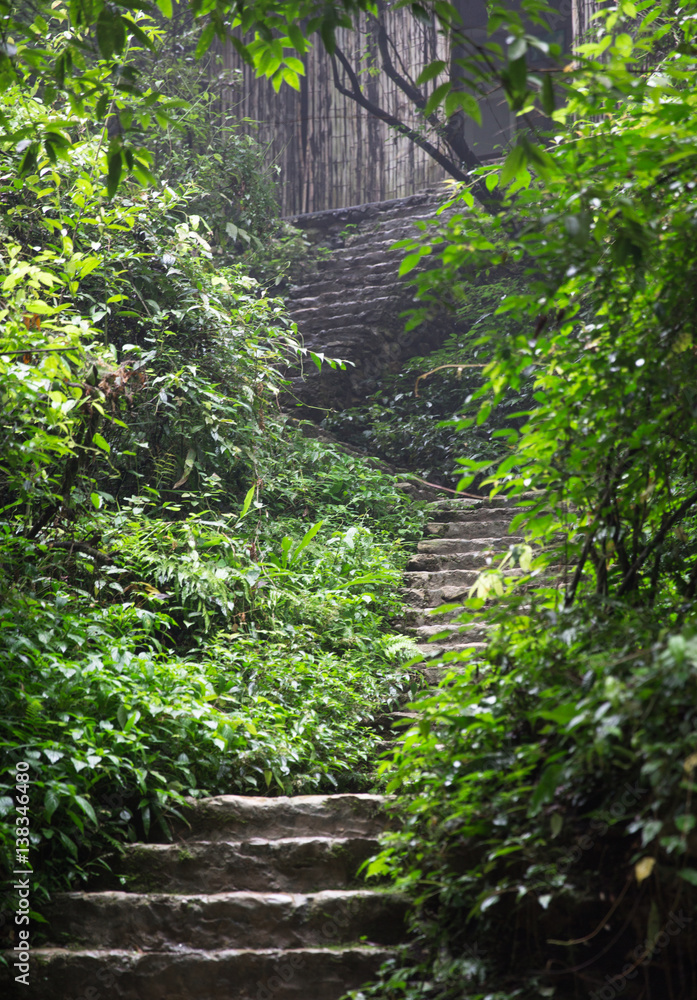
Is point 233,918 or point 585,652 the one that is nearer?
point 585,652

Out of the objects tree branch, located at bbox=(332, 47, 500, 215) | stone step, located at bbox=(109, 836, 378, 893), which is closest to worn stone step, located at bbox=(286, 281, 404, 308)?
tree branch, located at bbox=(332, 47, 500, 215)

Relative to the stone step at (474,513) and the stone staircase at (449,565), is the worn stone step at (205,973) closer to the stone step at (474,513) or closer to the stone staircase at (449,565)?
the stone staircase at (449,565)

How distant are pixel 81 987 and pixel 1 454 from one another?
2282mm

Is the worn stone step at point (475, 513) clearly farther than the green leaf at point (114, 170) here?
Yes

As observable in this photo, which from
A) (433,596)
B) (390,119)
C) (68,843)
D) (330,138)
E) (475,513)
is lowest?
(68,843)

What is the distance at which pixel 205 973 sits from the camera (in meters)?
2.42

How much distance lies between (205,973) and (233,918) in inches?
7.6

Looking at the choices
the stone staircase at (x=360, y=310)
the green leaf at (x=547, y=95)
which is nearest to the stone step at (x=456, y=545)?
the stone staircase at (x=360, y=310)

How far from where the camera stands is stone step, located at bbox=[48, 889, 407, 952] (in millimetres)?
2488

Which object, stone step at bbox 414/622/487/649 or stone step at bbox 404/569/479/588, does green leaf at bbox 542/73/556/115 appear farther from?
stone step at bbox 404/569/479/588

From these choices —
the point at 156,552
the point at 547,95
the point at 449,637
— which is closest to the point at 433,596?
the point at 449,637

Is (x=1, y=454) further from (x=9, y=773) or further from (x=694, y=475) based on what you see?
(x=694, y=475)

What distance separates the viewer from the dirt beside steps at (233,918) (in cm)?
238

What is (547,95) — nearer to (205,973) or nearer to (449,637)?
(205,973)
